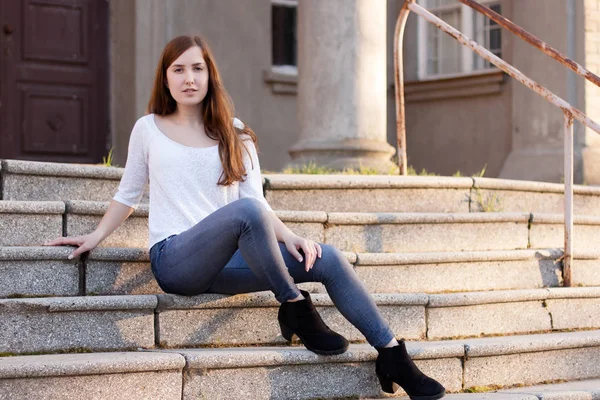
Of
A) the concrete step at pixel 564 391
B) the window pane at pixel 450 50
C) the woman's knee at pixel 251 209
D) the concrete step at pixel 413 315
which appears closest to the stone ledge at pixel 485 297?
the concrete step at pixel 413 315

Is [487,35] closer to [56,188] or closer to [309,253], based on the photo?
[56,188]

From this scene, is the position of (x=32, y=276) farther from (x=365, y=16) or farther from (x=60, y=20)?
(x=60, y=20)

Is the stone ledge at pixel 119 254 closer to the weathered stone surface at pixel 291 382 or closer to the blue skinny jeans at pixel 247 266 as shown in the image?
the blue skinny jeans at pixel 247 266

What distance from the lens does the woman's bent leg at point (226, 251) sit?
3.49 meters

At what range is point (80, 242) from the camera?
375cm

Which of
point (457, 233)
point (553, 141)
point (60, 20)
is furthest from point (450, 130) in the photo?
point (457, 233)

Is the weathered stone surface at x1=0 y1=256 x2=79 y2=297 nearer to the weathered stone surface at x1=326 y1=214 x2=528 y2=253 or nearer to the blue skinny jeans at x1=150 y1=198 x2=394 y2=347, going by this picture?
the blue skinny jeans at x1=150 y1=198 x2=394 y2=347

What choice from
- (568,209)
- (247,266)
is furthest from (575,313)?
(247,266)

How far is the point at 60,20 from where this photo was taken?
25.5ft

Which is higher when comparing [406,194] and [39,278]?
[406,194]

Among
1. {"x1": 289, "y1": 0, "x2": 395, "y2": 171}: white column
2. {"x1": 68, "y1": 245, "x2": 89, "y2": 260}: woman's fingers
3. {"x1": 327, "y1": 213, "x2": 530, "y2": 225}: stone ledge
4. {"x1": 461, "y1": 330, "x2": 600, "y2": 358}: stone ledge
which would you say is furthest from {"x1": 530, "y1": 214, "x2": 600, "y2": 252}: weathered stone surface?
{"x1": 68, "y1": 245, "x2": 89, "y2": 260}: woman's fingers

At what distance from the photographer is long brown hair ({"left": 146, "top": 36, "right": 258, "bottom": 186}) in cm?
376

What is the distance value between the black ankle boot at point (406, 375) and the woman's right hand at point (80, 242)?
3.67ft

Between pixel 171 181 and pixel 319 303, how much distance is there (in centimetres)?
74
